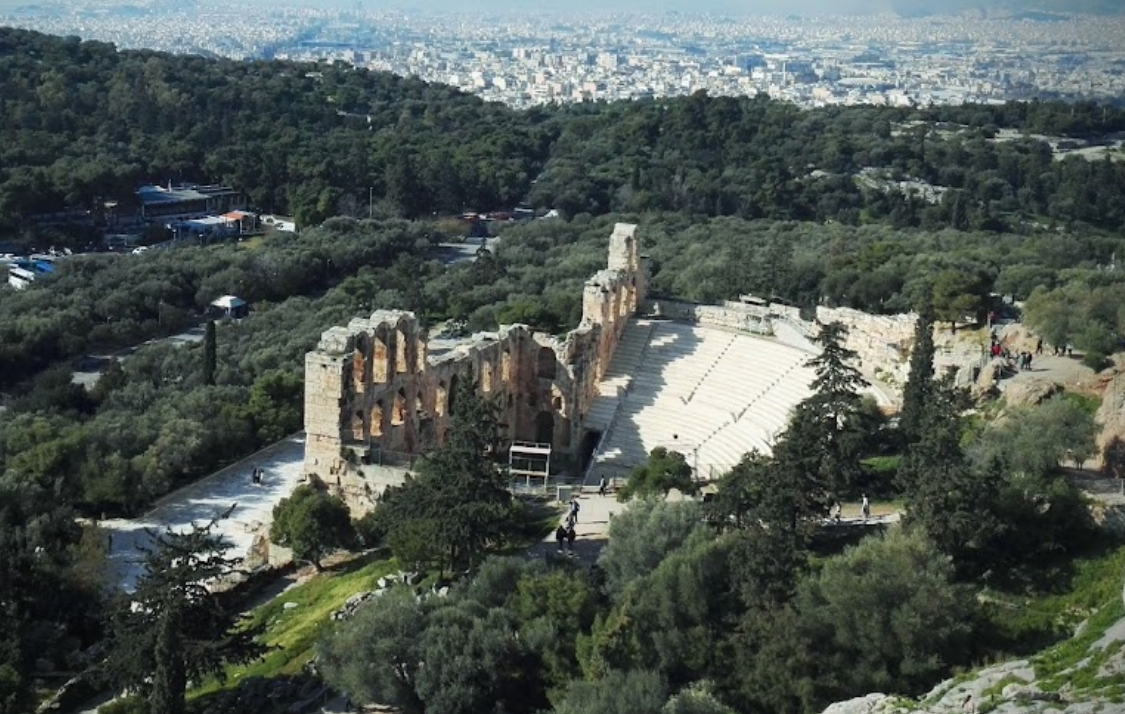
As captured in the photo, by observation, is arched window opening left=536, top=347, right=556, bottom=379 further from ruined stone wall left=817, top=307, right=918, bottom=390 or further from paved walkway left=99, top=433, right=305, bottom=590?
ruined stone wall left=817, top=307, right=918, bottom=390

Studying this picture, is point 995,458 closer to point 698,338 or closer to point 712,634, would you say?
point 712,634

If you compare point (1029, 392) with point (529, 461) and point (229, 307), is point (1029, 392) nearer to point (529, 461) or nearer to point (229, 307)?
point (529, 461)

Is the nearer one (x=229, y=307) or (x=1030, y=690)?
(x=1030, y=690)

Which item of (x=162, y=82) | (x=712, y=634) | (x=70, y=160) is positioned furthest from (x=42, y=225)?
(x=712, y=634)

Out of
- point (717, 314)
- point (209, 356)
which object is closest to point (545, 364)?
point (717, 314)

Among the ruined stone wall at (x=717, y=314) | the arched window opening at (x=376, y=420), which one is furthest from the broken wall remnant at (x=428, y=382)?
the ruined stone wall at (x=717, y=314)

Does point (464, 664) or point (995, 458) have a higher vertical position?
point (995, 458)
